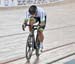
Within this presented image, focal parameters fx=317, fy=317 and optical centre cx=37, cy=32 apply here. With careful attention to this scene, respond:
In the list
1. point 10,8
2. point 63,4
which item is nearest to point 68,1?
point 63,4

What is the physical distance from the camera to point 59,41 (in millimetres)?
12906

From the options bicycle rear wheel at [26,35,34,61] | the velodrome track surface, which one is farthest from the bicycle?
the velodrome track surface

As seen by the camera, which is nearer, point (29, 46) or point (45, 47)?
point (29, 46)

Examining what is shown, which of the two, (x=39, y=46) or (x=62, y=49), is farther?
(x=62, y=49)

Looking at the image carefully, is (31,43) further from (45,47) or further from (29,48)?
(45,47)

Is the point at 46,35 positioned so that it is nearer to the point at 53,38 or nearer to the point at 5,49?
the point at 53,38

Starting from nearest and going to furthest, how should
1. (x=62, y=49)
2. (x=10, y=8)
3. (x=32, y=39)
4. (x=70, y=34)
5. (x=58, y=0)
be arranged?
(x=32, y=39) < (x=62, y=49) < (x=70, y=34) < (x=10, y=8) < (x=58, y=0)

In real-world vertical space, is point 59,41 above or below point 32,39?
below

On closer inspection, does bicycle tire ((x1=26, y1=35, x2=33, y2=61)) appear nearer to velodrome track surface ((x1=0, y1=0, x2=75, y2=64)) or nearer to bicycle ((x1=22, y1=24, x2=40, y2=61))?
bicycle ((x1=22, y1=24, x2=40, y2=61))

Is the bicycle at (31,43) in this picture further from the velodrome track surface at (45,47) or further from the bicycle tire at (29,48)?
the velodrome track surface at (45,47)

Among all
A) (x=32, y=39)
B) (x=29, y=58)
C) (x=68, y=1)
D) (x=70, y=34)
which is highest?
(x=32, y=39)

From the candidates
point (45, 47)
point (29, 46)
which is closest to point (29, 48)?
point (29, 46)

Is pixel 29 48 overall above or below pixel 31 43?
below

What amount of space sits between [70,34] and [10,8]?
14570 mm
